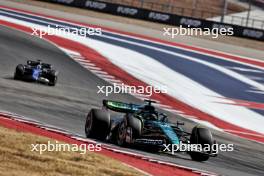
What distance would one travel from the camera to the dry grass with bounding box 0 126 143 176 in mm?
9539

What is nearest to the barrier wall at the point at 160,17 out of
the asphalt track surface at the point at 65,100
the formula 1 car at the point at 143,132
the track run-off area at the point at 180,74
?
the track run-off area at the point at 180,74

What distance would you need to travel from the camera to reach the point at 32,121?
14.9 m

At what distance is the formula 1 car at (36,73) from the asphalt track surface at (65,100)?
24 centimetres

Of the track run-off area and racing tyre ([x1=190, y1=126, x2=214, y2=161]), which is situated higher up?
racing tyre ([x1=190, y1=126, x2=214, y2=161])

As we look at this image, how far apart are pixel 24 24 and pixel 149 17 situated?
12025 mm

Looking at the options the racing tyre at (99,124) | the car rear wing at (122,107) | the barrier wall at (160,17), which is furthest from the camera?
the barrier wall at (160,17)

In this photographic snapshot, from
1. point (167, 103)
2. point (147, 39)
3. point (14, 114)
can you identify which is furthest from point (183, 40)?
point (14, 114)

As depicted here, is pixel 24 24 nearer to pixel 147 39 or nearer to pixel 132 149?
pixel 147 39

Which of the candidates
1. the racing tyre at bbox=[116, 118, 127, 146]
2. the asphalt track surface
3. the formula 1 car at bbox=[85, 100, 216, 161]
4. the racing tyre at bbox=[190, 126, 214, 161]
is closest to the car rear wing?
the formula 1 car at bbox=[85, 100, 216, 161]

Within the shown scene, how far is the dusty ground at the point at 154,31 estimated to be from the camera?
36.5 metres

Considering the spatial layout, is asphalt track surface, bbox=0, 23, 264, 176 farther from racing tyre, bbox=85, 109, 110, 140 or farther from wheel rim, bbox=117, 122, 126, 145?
A: racing tyre, bbox=85, 109, 110, 140

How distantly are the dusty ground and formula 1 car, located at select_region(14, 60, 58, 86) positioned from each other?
15.4 metres

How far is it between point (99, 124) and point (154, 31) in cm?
2708

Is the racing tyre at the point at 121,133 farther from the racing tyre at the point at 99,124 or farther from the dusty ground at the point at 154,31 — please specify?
the dusty ground at the point at 154,31
